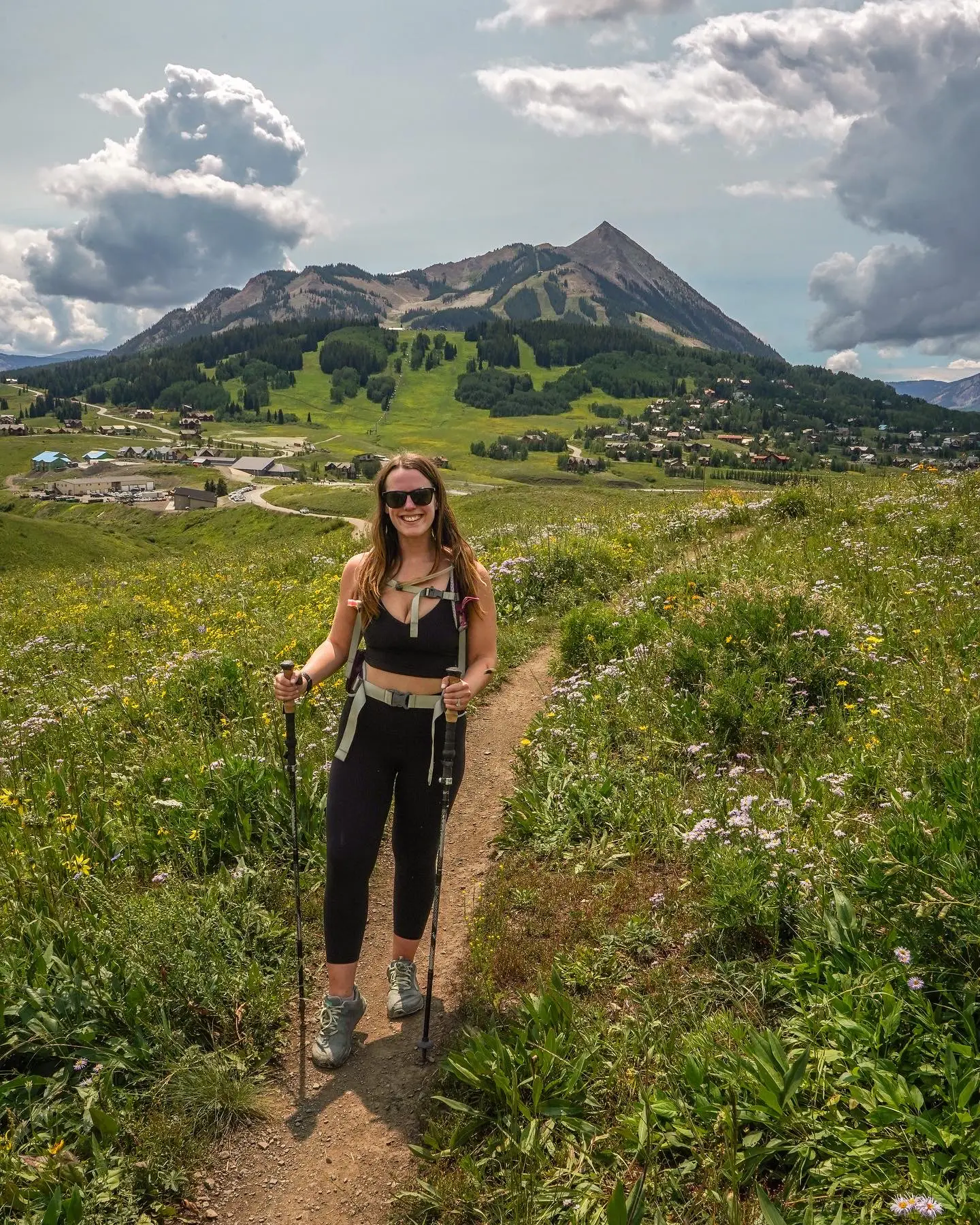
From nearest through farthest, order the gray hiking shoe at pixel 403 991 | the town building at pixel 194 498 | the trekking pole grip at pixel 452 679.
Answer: the trekking pole grip at pixel 452 679
the gray hiking shoe at pixel 403 991
the town building at pixel 194 498

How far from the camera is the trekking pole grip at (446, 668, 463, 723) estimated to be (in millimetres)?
4656

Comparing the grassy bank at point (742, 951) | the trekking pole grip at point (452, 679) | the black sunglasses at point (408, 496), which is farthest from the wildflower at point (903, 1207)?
the black sunglasses at point (408, 496)

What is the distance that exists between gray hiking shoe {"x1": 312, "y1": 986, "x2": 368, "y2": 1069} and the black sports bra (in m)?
2.36

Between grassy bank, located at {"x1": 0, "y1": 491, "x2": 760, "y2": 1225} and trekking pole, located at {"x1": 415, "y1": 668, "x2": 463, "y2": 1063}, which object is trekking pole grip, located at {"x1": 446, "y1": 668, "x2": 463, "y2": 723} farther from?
grassy bank, located at {"x1": 0, "y1": 491, "x2": 760, "y2": 1225}

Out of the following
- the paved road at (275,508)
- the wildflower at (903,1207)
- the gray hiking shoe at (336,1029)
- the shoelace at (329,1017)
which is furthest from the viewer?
the paved road at (275,508)

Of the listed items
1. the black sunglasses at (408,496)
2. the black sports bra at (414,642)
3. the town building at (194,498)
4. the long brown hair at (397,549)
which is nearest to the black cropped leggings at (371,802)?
the black sports bra at (414,642)

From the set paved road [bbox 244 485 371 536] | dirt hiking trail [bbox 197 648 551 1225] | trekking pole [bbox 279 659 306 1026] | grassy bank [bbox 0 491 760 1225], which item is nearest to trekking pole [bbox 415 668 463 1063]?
dirt hiking trail [bbox 197 648 551 1225]

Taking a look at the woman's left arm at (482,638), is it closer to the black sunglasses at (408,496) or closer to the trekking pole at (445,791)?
the trekking pole at (445,791)

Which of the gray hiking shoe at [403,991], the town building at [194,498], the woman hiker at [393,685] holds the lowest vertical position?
the town building at [194,498]

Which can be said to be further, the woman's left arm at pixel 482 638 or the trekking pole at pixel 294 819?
the woman's left arm at pixel 482 638

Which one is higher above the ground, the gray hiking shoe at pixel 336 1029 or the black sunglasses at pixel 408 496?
the black sunglasses at pixel 408 496

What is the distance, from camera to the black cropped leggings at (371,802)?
192 inches

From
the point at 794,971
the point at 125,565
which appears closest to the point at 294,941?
the point at 794,971

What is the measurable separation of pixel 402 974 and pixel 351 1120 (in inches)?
42.0
